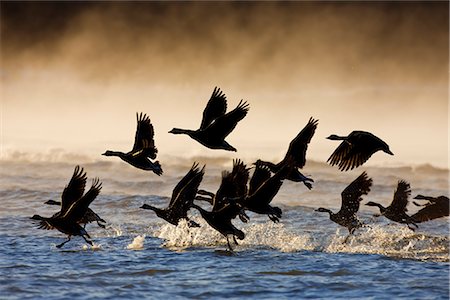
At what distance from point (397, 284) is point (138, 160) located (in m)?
4.58

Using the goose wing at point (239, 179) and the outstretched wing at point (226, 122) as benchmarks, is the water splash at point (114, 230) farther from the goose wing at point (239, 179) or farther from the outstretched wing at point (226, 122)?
the outstretched wing at point (226, 122)

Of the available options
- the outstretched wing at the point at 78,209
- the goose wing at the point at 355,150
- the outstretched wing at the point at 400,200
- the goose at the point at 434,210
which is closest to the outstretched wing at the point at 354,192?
the outstretched wing at the point at 400,200

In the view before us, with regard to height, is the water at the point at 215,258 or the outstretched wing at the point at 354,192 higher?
the outstretched wing at the point at 354,192

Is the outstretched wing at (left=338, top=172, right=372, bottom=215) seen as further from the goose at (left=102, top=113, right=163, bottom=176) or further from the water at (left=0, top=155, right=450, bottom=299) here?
the goose at (left=102, top=113, right=163, bottom=176)

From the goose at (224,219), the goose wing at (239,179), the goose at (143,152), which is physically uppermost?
the goose at (143,152)

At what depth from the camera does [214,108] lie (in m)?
15.4

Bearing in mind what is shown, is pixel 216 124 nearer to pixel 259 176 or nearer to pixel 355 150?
pixel 259 176

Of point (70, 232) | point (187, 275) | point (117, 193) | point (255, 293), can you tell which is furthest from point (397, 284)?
point (117, 193)

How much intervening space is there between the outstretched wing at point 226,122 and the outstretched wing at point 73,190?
7.35 ft

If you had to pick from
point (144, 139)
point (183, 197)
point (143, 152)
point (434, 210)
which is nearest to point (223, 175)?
point (183, 197)

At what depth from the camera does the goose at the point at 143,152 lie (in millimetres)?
15711

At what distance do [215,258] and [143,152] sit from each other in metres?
2.28

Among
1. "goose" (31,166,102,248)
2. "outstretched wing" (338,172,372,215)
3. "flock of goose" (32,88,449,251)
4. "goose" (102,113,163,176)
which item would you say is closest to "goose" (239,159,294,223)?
"flock of goose" (32,88,449,251)

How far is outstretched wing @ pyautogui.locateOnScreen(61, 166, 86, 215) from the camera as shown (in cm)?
1559
